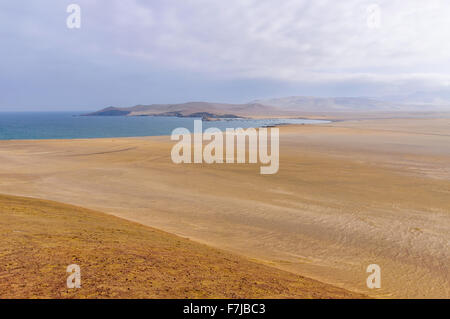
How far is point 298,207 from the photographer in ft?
32.1

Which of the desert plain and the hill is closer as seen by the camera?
the hill

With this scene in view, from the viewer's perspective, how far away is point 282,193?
11578mm

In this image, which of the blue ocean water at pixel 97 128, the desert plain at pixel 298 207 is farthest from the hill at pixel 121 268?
the blue ocean water at pixel 97 128

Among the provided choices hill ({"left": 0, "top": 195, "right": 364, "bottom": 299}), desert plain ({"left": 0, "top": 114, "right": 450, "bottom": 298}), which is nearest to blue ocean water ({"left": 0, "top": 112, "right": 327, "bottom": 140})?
desert plain ({"left": 0, "top": 114, "right": 450, "bottom": 298})

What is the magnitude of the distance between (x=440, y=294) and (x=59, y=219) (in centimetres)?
745

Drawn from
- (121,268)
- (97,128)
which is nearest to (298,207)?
(121,268)

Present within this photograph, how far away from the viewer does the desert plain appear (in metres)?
5.87

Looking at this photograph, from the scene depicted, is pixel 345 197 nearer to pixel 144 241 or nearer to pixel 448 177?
pixel 448 177

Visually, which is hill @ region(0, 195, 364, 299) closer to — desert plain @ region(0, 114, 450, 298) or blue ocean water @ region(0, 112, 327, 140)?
desert plain @ region(0, 114, 450, 298)

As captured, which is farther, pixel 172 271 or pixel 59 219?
pixel 59 219

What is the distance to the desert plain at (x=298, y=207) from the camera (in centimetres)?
587

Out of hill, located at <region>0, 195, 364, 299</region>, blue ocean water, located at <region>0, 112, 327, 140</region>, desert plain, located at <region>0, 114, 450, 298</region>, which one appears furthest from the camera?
blue ocean water, located at <region>0, 112, 327, 140</region>

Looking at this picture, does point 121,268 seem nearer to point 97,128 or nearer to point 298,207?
point 298,207
